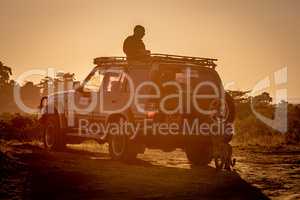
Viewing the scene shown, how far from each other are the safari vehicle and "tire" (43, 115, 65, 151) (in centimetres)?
118

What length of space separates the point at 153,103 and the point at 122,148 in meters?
1.50

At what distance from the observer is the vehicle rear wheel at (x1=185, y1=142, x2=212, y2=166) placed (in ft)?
39.2

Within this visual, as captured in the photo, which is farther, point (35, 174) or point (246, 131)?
point (246, 131)

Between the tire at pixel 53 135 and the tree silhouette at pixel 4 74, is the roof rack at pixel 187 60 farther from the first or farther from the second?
the tree silhouette at pixel 4 74

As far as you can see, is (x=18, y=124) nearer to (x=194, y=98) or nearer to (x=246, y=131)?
(x=246, y=131)

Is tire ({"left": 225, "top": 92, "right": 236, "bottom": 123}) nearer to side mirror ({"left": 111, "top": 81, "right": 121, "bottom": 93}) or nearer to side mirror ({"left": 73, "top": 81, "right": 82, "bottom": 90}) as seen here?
side mirror ({"left": 111, "top": 81, "right": 121, "bottom": 93})

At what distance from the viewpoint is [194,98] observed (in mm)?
10734

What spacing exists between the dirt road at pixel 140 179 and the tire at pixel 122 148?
0.24 m

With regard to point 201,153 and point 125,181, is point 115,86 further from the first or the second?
point 125,181

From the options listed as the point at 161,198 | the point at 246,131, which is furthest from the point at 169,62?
the point at 246,131

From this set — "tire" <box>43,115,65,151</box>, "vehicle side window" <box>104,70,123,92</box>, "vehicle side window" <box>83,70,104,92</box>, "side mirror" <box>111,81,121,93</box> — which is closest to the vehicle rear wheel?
"side mirror" <box>111,81,121,93</box>

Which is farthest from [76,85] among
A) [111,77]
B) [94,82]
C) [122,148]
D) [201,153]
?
[201,153]

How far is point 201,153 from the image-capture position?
1206cm

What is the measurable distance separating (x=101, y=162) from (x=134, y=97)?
1651mm
